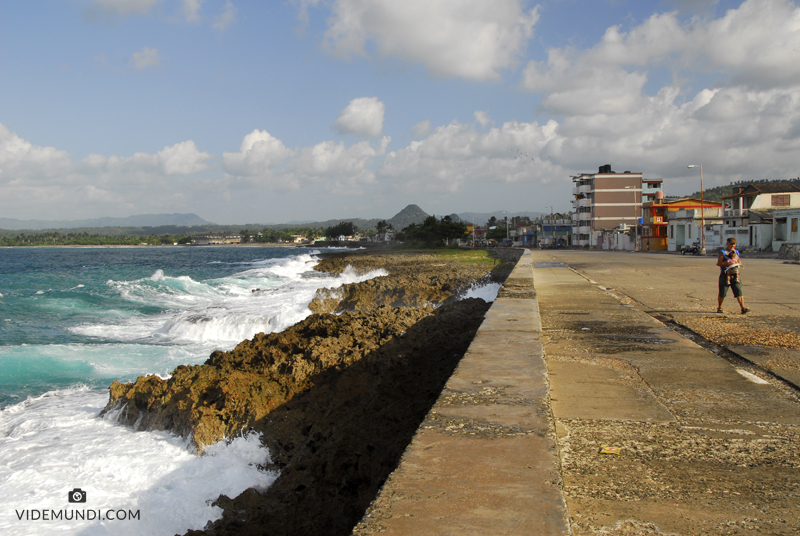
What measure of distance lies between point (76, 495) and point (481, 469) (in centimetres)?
482

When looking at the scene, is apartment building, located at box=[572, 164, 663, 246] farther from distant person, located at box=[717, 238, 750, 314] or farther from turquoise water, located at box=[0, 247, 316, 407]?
distant person, located at box=[717, 238, 750, 314]

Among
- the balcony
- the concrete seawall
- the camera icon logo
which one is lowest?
the camera icon logo

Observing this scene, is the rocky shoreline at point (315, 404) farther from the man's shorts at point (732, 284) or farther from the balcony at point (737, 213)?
the balcony at point (737, 213)

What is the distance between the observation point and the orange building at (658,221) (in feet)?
202

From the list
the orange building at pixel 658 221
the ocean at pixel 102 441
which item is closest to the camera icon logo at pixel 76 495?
the ocean at pixel 102 441

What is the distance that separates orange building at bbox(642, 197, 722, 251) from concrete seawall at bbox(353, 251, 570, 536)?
63.4m

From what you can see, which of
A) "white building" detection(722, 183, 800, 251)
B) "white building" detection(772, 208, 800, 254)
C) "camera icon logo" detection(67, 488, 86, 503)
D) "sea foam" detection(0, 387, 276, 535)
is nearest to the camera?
"sea foam" detection(0, 387, 276, 535)

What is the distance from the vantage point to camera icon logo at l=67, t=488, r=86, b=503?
17.3ft

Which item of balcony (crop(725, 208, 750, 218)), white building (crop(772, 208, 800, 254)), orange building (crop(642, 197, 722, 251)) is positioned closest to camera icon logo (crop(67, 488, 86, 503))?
white building (crop(772, 208, 800, 254))

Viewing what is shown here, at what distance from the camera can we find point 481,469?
251 centimetres

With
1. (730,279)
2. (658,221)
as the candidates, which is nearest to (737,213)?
(658,221)

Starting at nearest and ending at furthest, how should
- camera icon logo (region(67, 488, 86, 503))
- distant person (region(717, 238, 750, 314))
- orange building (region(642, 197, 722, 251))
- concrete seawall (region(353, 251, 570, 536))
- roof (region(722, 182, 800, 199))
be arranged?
concrete seawall (region(353, 251, 570, 536)) → camera icon logo (region(67, 488, 86, 503)) → distant person (region(717, 238, 750, 314)) → roof (region(722, 182, 800, 199)) → orange building (region(642, 197, 722, 251))

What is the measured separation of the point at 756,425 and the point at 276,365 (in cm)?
511

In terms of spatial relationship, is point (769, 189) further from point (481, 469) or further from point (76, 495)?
point (76, 495)
